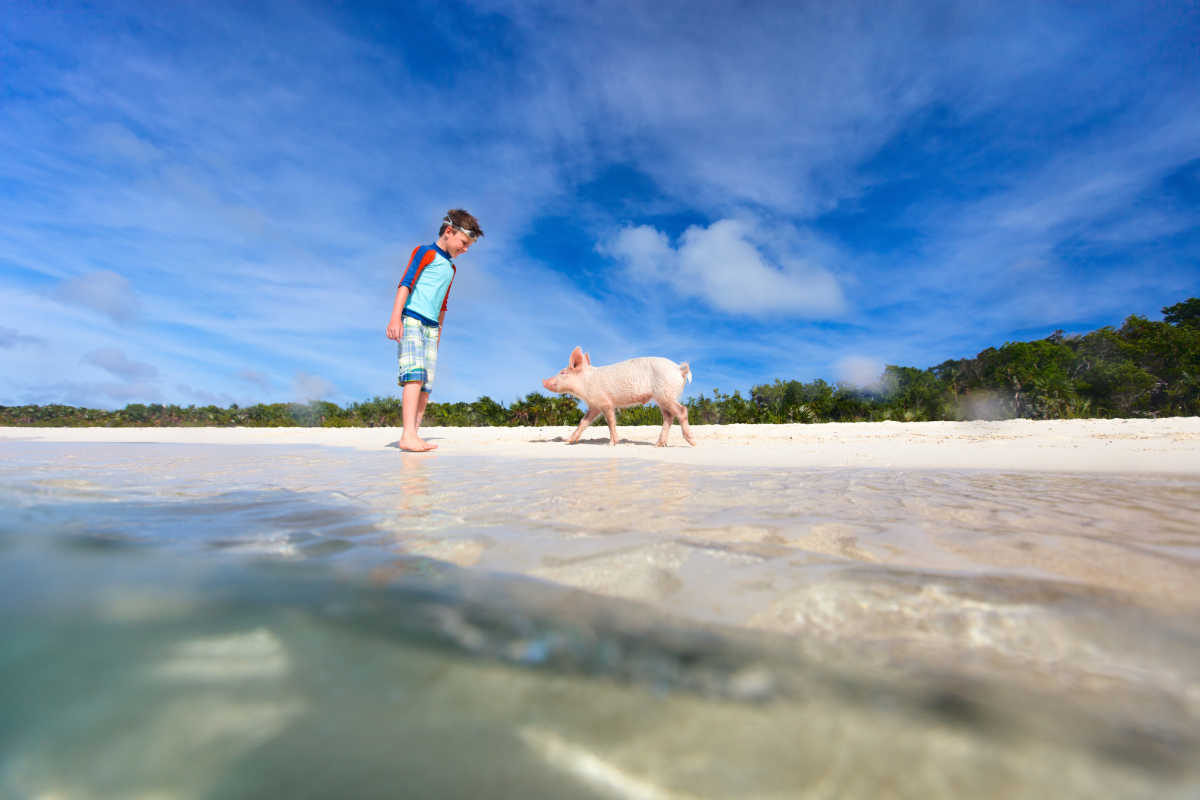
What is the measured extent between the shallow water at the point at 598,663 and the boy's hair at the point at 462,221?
6397 mm

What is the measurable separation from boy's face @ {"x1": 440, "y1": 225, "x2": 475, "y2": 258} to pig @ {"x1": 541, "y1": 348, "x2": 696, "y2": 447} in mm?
2233

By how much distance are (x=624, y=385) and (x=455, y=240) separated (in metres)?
3.19

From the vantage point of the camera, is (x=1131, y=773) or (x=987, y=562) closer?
(x=1131, y=773)

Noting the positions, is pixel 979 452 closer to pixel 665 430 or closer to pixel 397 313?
pixel 665 430

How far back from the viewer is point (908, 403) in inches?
645

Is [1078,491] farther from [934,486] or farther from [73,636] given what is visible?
[73,636]

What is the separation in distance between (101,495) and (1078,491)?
4536 millimetres

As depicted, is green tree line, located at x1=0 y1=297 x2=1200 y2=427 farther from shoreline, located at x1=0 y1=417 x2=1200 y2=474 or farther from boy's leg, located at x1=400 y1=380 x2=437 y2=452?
boy's leg, located at x1=400 y1=380 x2=437 y2=452

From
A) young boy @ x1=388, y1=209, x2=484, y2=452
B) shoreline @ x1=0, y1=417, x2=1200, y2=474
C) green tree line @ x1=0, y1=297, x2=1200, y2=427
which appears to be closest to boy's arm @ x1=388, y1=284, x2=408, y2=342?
young boy @ x1=388, y1=209, x2=484, y2=452

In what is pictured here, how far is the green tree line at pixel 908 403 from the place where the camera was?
15508 mm

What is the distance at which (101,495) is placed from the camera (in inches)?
93.5

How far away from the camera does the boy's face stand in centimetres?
739

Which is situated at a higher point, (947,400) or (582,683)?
(947,400)

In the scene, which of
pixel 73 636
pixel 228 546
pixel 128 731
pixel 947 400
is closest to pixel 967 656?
pixel 128 731
